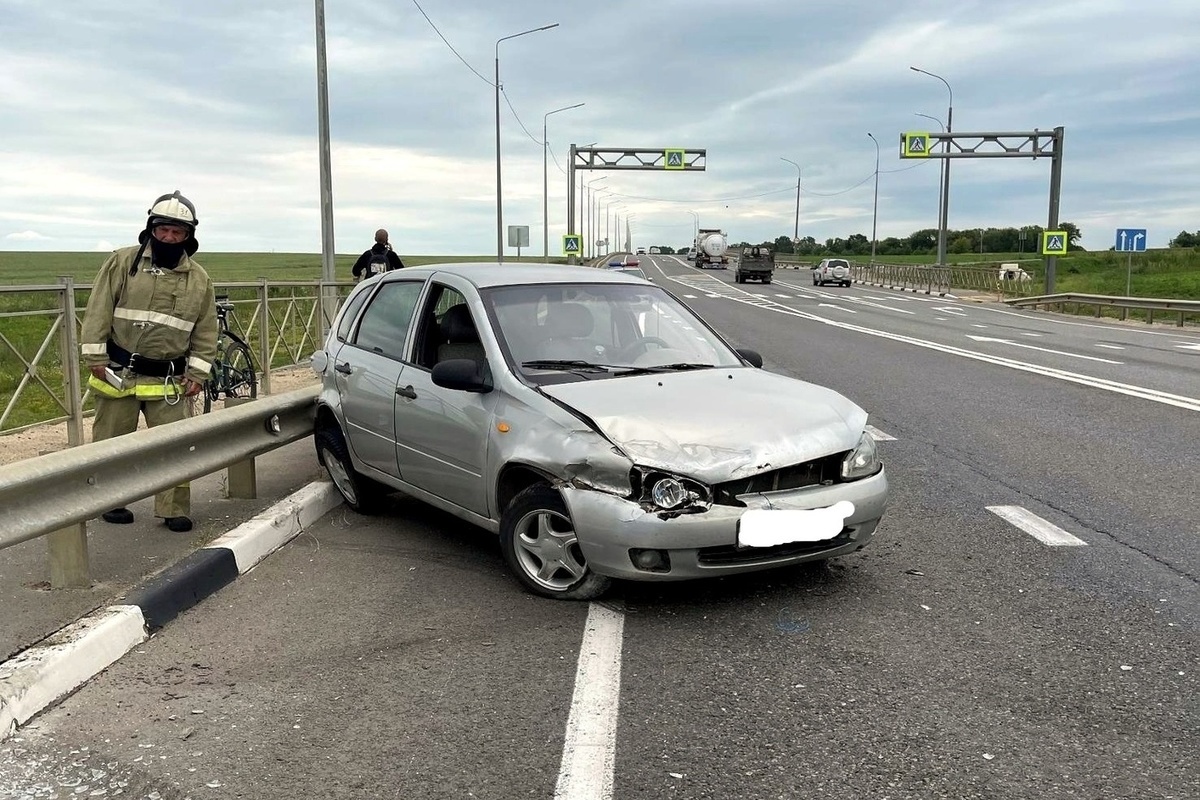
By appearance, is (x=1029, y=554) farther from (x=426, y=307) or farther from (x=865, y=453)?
(x=426, y=307)

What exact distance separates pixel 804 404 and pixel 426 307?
2.25 metres

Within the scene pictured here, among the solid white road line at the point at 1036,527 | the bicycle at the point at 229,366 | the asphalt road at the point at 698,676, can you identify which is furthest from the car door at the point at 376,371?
the bicycle at the point at 229,366

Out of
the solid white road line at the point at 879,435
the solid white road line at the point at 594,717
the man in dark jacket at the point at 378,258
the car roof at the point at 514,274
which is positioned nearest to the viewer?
the solid white road line at the point at 594,717

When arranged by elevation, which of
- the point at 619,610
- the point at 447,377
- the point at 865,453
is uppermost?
the point at 447,377

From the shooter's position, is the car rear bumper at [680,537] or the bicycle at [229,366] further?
the bicycle at [229,366]

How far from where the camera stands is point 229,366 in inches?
440

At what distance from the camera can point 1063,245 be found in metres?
40.7

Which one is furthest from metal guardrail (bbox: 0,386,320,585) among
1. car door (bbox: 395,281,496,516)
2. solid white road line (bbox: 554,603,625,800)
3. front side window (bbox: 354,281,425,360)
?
solid white road line (bbox: 554,603,625,800)

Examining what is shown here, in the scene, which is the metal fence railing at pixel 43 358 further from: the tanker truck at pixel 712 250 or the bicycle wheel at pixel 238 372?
the tanker truck at pixel 712 250

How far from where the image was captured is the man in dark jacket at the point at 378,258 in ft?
51.0

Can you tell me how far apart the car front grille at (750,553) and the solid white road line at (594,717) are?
46cm

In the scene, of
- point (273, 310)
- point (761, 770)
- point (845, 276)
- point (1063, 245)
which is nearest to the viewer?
point (761, 770)

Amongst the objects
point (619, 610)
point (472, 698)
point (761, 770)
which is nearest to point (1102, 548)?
point (619, 610)

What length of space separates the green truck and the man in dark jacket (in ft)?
154
